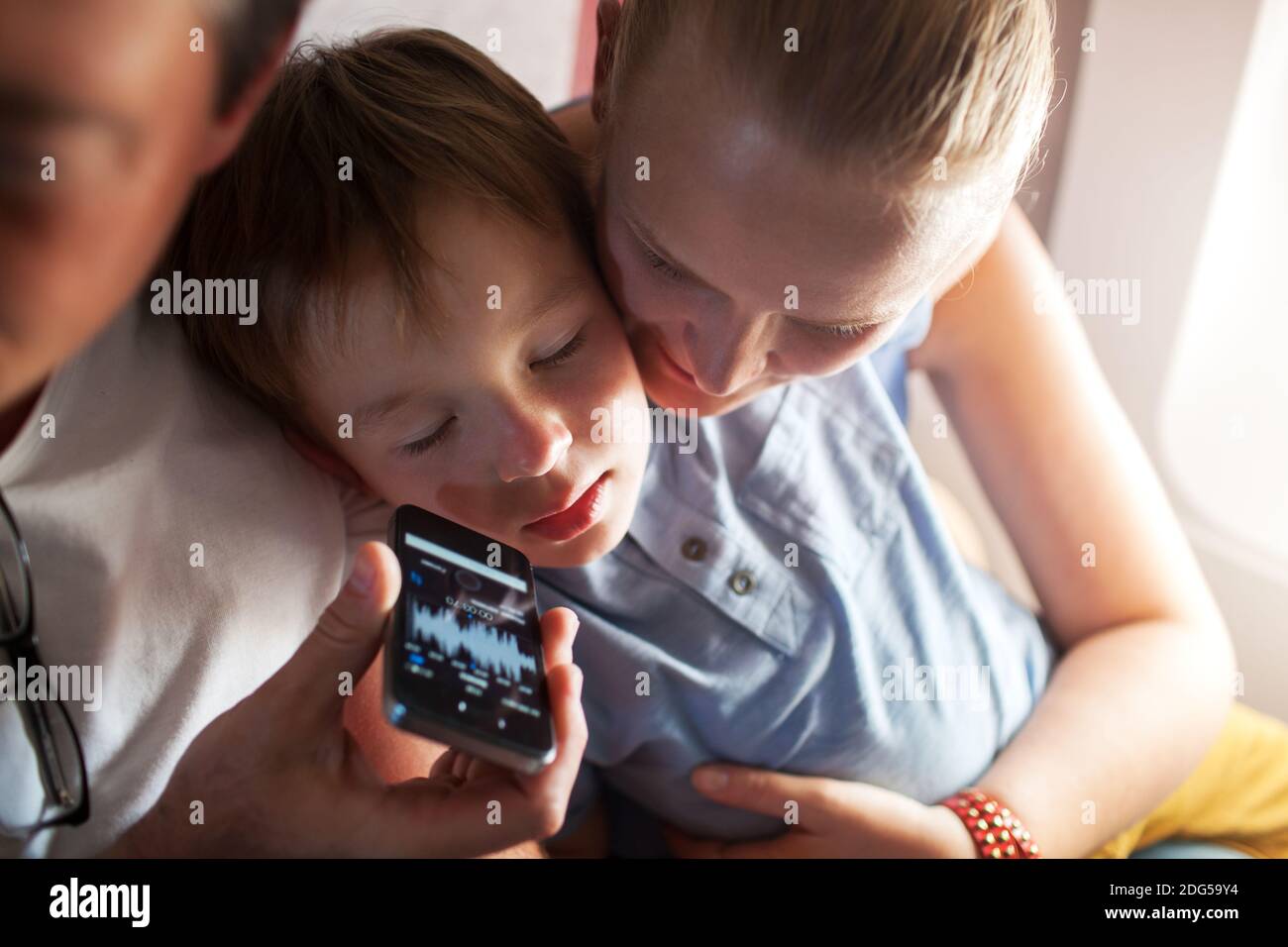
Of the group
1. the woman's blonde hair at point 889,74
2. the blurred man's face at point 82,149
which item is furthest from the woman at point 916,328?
the blurred man's face at point 82,149

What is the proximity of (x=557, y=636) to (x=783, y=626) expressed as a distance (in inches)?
7.5

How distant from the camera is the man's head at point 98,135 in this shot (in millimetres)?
386

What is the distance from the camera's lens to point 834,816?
67 cm

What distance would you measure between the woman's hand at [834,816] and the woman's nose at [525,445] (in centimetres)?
23

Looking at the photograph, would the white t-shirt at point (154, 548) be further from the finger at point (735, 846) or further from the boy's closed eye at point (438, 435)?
the finger at point (735, 846)

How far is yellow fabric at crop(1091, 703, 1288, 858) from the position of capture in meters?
0.78

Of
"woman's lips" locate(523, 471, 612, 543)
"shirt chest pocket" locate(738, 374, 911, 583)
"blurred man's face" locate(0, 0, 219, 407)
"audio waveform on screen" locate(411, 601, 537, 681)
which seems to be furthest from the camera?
"shirt chest pocket" locate(738, 374, 911, 583)

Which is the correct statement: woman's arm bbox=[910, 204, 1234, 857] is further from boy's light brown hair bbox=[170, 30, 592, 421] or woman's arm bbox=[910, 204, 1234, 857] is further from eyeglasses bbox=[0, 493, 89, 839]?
eyeglasses bbox=[0, 493, 89, 839]

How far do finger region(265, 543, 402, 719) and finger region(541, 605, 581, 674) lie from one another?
8 centimetres

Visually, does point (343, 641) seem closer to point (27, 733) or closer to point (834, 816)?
point (27, 733)

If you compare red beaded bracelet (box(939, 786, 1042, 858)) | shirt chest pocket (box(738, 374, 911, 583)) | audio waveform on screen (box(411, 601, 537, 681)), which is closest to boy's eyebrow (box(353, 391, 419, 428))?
audio waveform on screen (box(411, 601, 537, 681))

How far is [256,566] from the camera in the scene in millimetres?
567
